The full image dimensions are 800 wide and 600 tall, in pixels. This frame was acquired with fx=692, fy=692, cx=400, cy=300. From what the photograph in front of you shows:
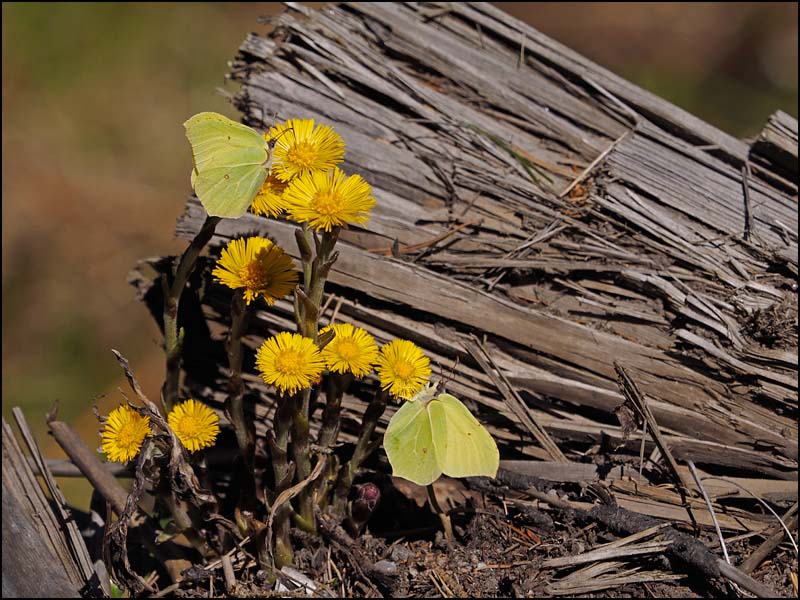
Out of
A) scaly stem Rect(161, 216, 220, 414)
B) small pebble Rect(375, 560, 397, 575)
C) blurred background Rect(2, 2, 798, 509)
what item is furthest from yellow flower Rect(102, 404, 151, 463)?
blurred background Rect(2, 2, 798, 509)

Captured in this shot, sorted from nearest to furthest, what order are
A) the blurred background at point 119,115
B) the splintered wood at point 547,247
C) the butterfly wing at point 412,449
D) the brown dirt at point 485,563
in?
the butterfly wing at point 412,449 → the brown dirt at point 485,563 → the splintered wood at point 547,247 → the blurred background at point 119,115

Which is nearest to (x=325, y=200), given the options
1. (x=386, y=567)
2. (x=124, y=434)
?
(x=124, y=434)

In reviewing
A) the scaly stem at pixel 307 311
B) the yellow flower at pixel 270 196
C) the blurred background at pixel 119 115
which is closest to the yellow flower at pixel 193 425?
the scaly stem at pixel 307 311

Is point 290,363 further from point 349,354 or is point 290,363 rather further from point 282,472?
point 282,472

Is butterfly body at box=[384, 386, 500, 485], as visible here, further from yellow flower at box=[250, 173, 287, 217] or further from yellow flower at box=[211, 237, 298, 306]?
yellow flower at box=[250, 173, 287, 217]

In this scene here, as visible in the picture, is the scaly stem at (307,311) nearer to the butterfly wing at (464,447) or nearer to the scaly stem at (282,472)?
the scaly stem at (282,472)

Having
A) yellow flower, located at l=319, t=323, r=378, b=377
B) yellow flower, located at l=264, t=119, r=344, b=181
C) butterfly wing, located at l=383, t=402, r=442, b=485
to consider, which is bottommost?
butterfly wing, located at l=383, t=402, r=442, b=485
